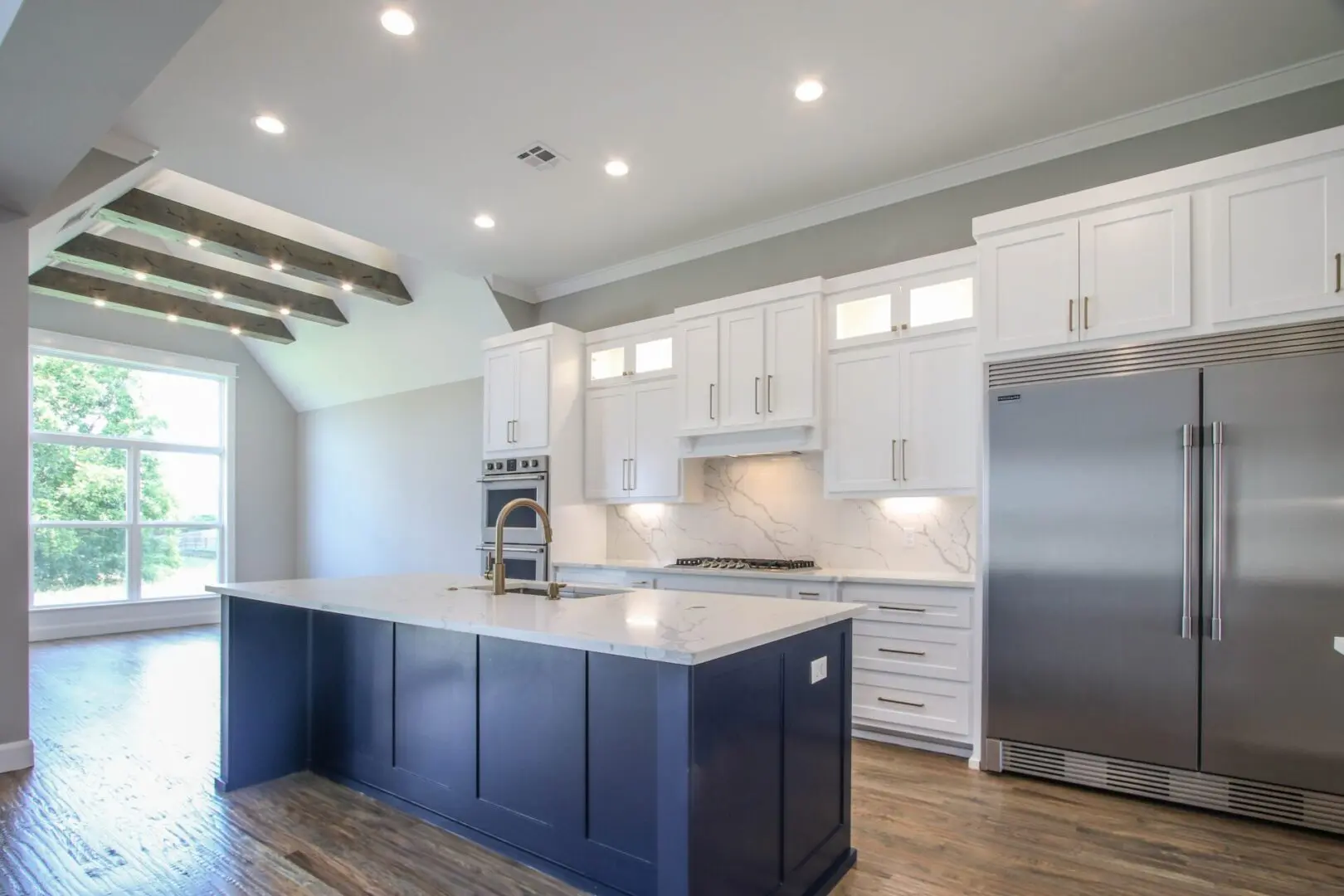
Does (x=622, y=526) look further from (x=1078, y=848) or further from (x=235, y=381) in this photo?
(x=235, y=381)

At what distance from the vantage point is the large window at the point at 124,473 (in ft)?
22.9

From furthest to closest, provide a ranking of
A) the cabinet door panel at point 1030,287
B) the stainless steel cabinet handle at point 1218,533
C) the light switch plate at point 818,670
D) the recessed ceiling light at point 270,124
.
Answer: the recessed ceiling light at point 270,124 < the cabinet door panel at point 1030,287 < the stainless steel cabinet handle at point 1218,533 < the light switch plate at point 818,670

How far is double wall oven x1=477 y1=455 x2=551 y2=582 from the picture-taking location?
514 centimetres

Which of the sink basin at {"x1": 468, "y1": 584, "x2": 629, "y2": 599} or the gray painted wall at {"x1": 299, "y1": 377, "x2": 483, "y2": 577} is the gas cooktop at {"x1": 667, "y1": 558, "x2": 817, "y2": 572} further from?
the gray painted wall at {"x1": 299, "y1": 377, "x2": 483, "y2": 577}

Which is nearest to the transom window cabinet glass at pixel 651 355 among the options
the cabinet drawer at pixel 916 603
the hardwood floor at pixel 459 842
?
the cabinet drawer at pixel 916 603

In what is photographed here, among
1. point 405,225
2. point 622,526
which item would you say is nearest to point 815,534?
point 622,526

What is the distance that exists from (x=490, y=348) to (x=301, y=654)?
9.81 ft

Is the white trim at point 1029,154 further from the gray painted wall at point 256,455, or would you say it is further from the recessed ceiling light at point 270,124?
the gray painted wall at point 256,455

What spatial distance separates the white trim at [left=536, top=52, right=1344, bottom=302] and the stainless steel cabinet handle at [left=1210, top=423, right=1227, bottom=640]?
5.05ft

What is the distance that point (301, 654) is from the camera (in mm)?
3316

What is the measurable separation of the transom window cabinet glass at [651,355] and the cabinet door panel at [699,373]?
0.36 meters

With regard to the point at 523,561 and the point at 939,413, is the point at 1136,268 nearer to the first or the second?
the point at 939,413

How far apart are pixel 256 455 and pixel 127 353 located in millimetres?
1688

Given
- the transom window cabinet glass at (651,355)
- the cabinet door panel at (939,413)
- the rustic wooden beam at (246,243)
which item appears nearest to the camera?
the cabinet door panel at (939,413)
